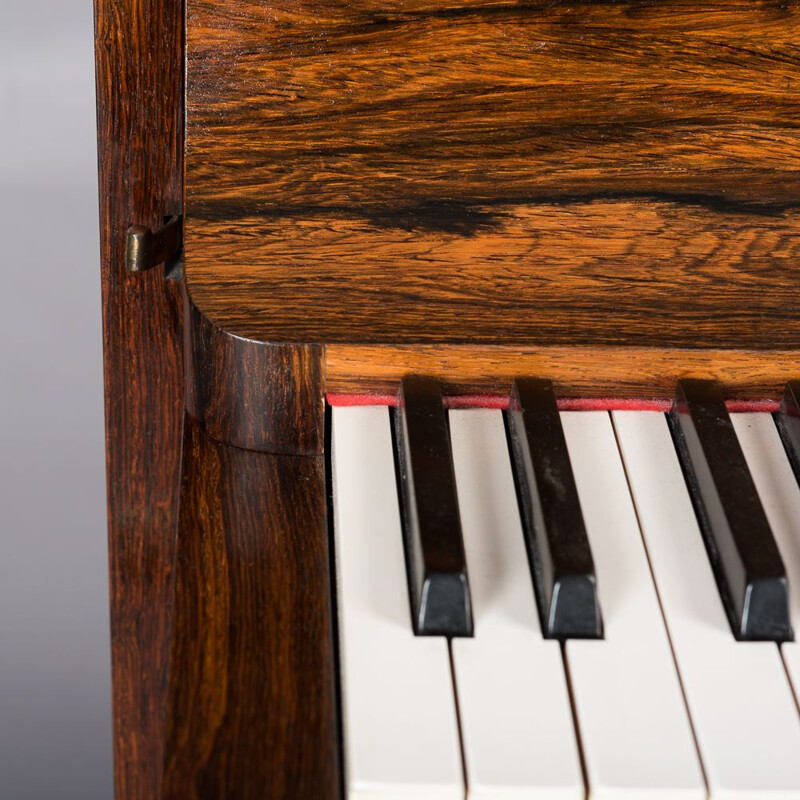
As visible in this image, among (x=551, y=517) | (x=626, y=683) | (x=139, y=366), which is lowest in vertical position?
(x=626, y=683)

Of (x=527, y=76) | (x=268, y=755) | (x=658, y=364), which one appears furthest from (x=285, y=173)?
(x=268, y=755)

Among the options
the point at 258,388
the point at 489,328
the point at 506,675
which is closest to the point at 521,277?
the point at 489,328

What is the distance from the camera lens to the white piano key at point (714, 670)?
2.66ft

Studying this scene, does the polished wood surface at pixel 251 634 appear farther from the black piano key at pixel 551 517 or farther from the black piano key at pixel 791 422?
the black piano key at pixel 791 422

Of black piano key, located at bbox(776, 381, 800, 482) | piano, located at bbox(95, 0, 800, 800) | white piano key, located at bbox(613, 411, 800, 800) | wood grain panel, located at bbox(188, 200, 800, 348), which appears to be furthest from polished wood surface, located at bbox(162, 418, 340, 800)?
black piano key, located at bbox(776, 381, 800, 482)

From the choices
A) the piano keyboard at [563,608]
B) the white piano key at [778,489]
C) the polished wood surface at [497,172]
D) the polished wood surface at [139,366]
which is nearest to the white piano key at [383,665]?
the piano keyboard at [563,608]

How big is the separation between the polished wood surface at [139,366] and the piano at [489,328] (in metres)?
0.01

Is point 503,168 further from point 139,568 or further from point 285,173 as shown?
point 139,568

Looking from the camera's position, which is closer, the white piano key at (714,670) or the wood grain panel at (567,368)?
the white piano key at (714,670)

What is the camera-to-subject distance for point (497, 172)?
104cm

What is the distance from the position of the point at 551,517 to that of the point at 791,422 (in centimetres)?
25

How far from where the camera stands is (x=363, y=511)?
941 millimetres

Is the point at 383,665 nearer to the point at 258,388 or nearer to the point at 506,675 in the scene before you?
the point at 506,675

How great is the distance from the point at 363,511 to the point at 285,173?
27 cm
